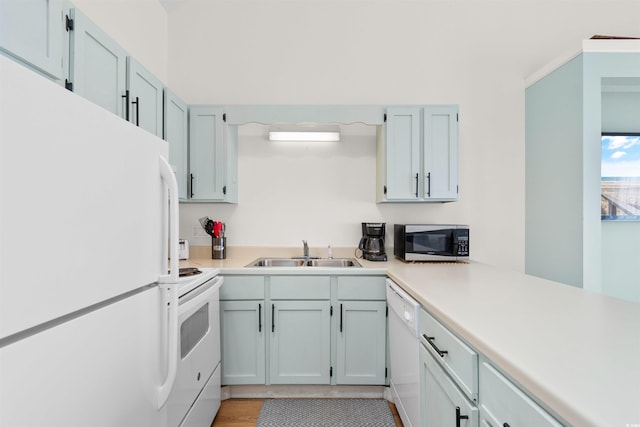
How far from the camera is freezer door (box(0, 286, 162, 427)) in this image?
54 cm

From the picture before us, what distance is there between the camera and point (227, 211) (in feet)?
8.69

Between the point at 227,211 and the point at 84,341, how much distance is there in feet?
6.57

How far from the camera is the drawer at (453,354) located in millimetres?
917

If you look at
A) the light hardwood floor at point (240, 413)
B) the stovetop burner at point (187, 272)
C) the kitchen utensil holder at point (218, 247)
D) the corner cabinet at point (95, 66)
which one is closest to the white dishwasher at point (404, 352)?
the light hardwood floor at point (240, 413)

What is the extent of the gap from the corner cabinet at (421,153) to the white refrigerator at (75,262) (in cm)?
171

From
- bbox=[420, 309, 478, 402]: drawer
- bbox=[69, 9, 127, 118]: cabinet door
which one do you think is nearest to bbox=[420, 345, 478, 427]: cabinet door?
bbox=[420, 309, 478, 402]: drawer

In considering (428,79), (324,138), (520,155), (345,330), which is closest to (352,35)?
(428,79)

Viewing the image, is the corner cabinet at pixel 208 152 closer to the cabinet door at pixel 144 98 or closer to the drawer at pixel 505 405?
the cabinet door at pixel 144 98

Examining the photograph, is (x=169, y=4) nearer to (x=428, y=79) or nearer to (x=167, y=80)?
(x=167, y=80)

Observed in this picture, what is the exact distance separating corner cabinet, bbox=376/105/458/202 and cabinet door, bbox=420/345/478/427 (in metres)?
1.26

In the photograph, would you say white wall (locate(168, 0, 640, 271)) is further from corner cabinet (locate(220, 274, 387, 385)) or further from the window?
corner cabinet (locate(220, 274, 387, 385))

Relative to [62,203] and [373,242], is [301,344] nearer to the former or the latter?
[373,242]

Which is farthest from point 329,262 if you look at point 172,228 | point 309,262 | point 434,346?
point 172,228

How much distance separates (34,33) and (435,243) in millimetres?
2398
